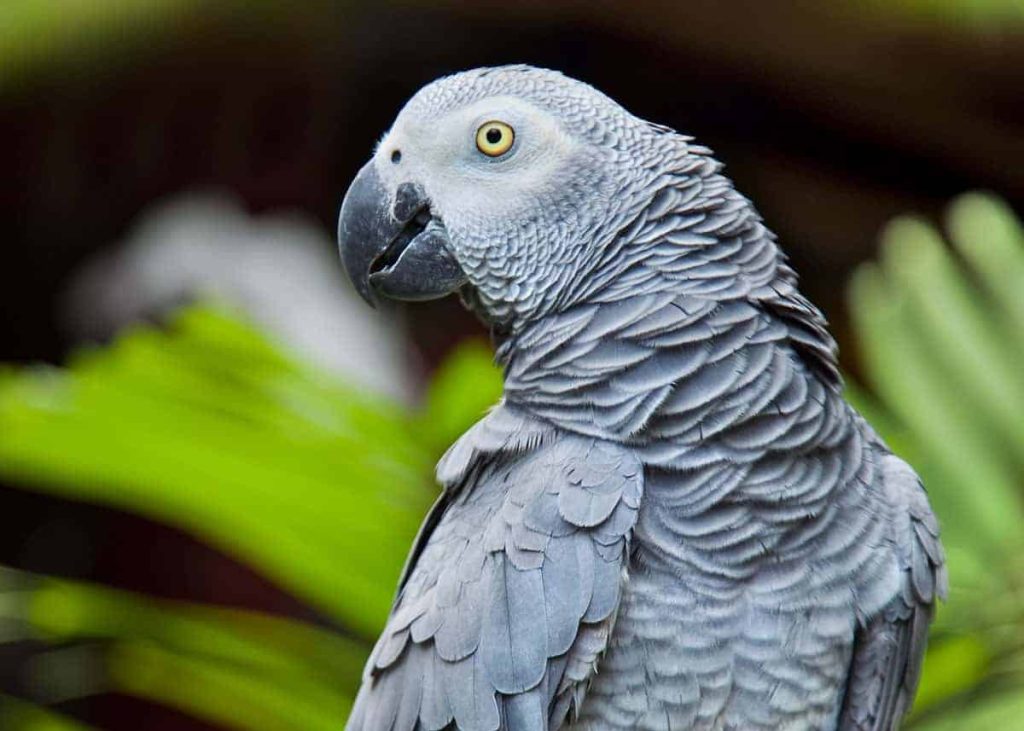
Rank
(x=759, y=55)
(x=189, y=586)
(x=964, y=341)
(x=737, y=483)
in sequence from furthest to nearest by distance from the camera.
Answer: (x=189, y=586), (x=759, y=55), (x=964, y=341), (x=737, y=483)

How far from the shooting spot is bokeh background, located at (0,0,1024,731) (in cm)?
130

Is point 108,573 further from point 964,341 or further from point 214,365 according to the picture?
point 964,341

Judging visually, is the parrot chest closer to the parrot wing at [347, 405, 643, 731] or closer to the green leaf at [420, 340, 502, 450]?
the parrot wing at [347, 405, 643, 731]

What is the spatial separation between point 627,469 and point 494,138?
0.99ft

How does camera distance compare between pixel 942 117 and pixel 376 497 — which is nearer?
pixel 376 497

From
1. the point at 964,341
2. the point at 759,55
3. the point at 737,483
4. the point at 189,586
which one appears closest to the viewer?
the point at 737,483

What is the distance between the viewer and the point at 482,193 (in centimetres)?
100

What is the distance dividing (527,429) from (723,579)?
7.9 inches

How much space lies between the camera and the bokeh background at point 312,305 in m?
1.30

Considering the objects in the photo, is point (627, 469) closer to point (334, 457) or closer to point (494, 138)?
point (494, 138)

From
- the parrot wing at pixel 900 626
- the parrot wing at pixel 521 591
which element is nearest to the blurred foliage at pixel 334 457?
the parrot wing at pixel 900 626

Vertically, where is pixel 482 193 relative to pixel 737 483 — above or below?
above

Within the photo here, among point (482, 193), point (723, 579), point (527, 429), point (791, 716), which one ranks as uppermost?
point (482, 193)

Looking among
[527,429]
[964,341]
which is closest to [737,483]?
[527,429]
